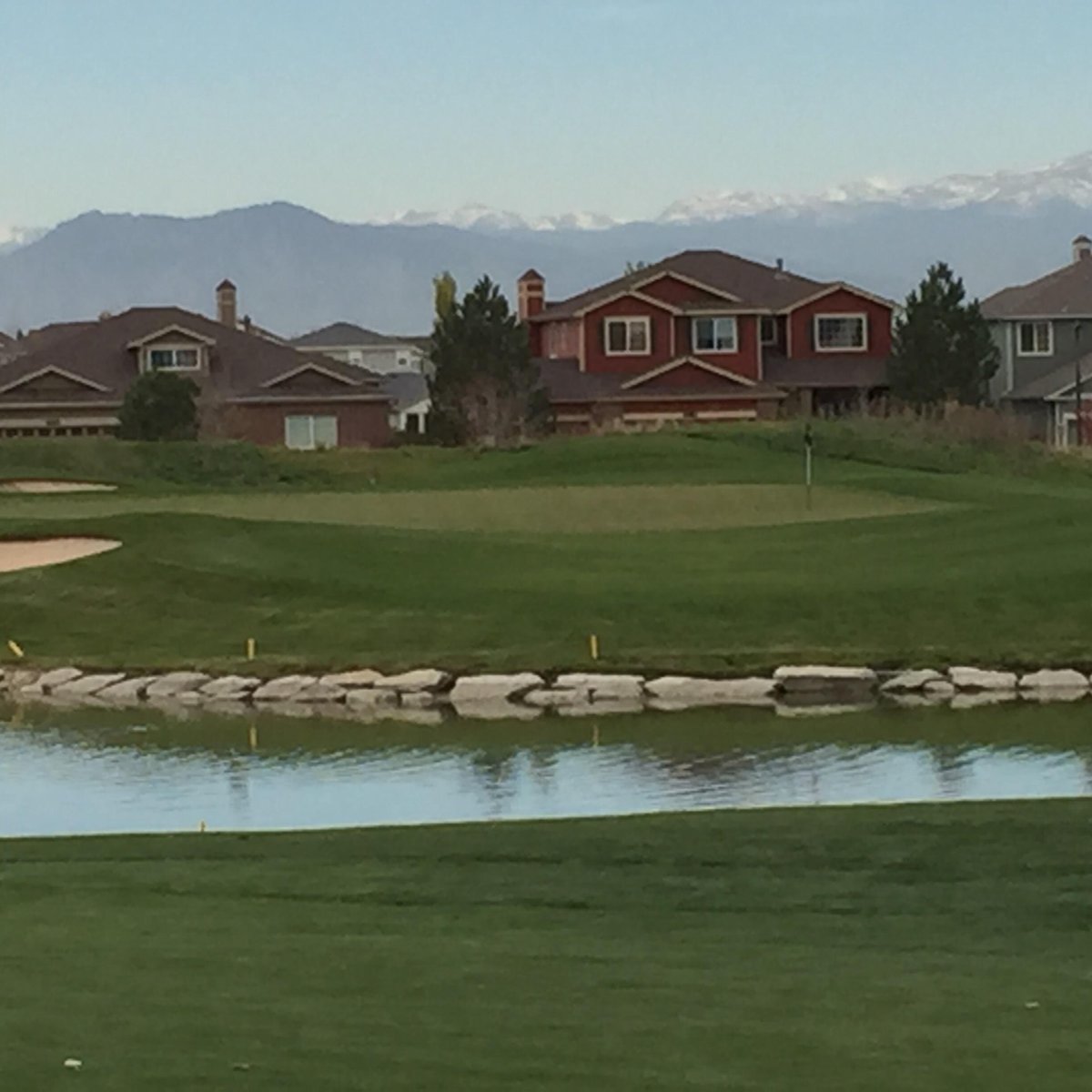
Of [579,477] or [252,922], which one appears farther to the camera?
[579,477]

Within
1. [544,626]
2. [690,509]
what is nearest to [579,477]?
[690,509]

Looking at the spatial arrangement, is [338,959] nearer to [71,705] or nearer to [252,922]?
[252,922]

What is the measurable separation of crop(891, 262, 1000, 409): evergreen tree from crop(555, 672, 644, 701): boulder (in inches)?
1711

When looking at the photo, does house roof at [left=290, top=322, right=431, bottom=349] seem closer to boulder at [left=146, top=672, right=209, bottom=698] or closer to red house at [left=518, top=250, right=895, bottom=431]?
red house at [left=518, top=250, right=895, bottom=431]

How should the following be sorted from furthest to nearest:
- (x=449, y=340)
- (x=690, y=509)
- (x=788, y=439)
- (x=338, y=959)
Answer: (x=449, y=340) < (x=788, y=439) < (x=690, y=509) < (x=338, y=959)

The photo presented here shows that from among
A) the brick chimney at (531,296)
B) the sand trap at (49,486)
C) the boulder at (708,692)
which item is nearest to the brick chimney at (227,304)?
the brick chimney at (531,296)

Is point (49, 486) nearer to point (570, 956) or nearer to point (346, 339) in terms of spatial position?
point (570, 956)

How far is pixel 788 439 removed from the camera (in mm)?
50281

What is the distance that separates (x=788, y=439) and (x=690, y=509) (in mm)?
13698

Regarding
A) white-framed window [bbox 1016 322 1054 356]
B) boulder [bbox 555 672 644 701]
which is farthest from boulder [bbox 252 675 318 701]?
white-framed window [bbox 1016 322 1054 356]

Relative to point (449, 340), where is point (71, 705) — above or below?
below

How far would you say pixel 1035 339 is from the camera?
246ft

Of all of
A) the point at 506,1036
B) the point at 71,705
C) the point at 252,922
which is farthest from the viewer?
the point at 71,705

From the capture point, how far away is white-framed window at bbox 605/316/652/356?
236 ft
